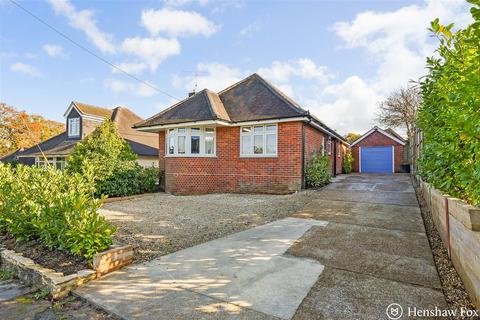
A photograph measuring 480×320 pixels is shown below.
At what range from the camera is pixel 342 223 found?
18.5 feet

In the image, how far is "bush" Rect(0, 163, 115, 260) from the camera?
3617mm

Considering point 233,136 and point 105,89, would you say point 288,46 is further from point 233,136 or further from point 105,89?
point 105,89

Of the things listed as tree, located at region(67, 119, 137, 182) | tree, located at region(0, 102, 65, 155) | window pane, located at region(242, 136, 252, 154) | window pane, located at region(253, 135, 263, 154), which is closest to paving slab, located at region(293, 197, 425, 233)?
window pane, located at region(253, 135, 263, 154)

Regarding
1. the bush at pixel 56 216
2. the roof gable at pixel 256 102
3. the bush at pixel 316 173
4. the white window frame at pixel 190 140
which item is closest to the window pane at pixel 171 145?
the white window frame at pixel 190 140

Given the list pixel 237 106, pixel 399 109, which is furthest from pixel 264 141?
pixel 399 109

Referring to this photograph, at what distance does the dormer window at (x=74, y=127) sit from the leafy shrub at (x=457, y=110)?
72.8 ft

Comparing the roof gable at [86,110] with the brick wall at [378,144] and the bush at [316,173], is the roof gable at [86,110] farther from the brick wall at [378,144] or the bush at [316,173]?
the brick wall at [378,144]

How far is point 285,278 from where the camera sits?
310cm

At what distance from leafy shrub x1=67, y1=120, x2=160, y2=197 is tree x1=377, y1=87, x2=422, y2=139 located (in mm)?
24381

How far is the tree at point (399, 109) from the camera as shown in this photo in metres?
23.3

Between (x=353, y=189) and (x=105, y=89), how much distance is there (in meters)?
14.9

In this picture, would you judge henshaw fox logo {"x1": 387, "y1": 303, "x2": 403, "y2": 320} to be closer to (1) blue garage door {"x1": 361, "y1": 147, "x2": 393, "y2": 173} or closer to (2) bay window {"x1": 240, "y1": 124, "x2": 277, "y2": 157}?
(2) bay window {"x1": 240, "y1": 124, "x2": 277, "y2": 157}

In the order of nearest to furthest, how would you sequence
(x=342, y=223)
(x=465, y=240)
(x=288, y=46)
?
(x=465, y=240) → (x=342, y=223) → (x=288, y=46)

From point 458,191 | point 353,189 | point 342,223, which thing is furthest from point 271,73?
point 458,191
